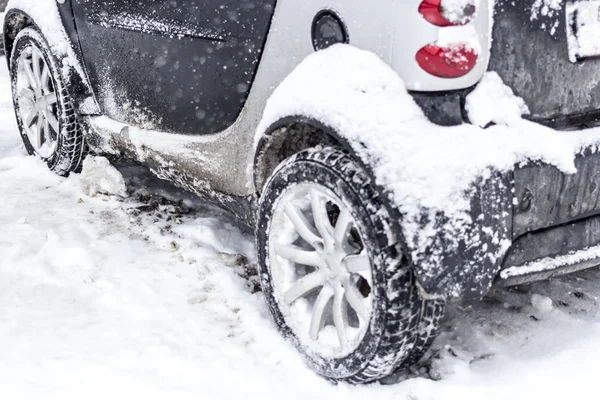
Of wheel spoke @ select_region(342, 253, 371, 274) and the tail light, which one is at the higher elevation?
the tail light

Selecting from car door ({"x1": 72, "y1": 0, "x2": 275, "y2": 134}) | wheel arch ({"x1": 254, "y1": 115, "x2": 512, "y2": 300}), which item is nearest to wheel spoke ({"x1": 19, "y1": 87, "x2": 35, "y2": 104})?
car door ({"x1": 72, "y1": 0, "x2": 275, "y2": 134})

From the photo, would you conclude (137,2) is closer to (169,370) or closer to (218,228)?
(218,228)

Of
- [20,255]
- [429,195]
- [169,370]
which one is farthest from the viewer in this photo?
[20,255]

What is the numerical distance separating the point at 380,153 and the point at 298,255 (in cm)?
57

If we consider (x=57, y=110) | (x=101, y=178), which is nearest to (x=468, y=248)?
(x=101, y=178)

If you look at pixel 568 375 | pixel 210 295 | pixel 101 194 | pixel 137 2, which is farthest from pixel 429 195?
pixel 101 194

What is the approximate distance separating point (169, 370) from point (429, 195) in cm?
112

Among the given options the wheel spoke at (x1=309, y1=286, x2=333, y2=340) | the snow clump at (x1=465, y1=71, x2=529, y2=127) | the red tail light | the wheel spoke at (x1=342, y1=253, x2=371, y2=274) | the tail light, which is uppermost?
the tail light

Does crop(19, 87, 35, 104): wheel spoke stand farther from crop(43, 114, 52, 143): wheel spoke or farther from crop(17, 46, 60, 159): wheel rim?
crop(43, 114, 52, 143): wheel spoke

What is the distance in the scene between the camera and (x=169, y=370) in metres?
2.46

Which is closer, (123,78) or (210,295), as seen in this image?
(210,295)

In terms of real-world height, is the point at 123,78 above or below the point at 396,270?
above

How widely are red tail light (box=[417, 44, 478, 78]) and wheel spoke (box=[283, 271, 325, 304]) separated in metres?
0.77

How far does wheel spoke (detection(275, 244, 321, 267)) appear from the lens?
2358mm
